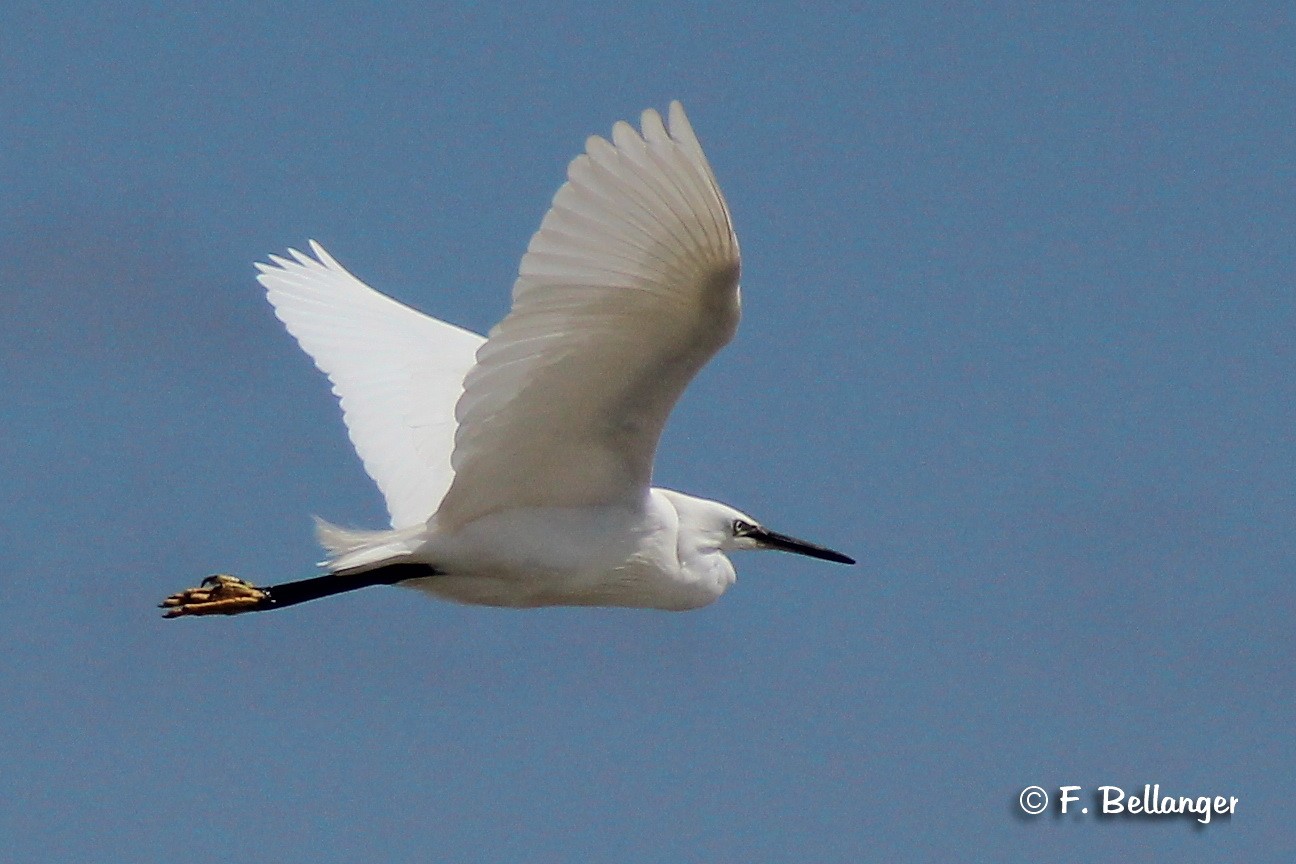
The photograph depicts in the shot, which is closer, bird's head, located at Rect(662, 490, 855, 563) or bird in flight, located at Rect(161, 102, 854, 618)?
bird in flight, located at Rect(161, 102, 854, 618)

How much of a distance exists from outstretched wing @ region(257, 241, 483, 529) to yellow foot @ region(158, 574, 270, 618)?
0.97 m

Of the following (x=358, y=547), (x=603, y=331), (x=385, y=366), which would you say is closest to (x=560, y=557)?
(x=358, y=547)

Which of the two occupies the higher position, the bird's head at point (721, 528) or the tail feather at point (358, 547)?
the bird's head at point (721, 528)

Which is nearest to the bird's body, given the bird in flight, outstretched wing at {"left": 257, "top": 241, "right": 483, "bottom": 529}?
the bird in flight

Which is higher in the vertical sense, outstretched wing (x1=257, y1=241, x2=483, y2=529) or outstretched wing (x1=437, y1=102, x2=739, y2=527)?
outstretched wing (x1=257, y1=241, x2=483, y2=529)

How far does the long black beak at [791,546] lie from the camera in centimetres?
1217

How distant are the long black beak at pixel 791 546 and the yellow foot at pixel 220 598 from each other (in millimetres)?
2912

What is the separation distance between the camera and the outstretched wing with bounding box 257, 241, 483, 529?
1189 centimetres

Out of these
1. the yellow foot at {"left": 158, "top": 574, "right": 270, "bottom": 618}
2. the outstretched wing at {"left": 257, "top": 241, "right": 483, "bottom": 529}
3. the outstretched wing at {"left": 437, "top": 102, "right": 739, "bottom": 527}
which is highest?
the outstretched wing at {"left": 257, "top": 241, "right": 483, "bottom": 529}

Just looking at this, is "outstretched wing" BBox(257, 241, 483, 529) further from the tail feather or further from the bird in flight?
the tail feather

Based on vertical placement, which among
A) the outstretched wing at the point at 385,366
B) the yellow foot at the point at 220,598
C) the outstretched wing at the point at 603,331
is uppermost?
the outstretched wing at the point at 385,366

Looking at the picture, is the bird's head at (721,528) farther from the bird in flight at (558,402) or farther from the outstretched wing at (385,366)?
the outstretched wing at (385,366)

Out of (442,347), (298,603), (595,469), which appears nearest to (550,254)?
(595,469)

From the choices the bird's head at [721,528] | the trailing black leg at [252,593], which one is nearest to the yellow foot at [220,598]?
the trailing black leg at [252,593]
